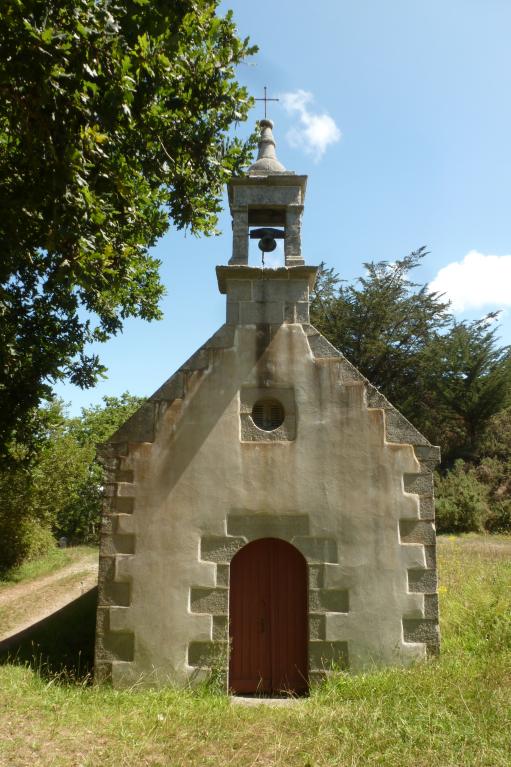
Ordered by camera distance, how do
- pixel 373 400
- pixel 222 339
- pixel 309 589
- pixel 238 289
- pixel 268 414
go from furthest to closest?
pixel 238 289 → pixel 222 339 → pixel 268 414 → pixel 373 400 → pixel 309 589

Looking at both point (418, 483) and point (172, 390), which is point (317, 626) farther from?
point (172, 390)

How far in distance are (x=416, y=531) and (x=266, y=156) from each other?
6.11 meters

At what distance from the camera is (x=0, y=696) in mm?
6133

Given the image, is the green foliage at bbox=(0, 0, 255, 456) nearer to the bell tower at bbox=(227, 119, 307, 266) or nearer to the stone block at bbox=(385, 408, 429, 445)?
the bell tower at bbox=(227, 119, 307, 266)

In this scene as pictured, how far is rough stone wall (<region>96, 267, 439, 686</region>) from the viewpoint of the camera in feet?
22.9

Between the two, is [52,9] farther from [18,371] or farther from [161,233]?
[18,371]

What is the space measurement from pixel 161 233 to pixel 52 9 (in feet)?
16.2

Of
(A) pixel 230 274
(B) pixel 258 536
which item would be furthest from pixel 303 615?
(A) pixel 230 274

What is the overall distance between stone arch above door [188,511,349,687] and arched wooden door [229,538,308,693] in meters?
0.30

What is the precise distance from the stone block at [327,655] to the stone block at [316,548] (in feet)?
3.35

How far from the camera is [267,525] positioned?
726 centimetres

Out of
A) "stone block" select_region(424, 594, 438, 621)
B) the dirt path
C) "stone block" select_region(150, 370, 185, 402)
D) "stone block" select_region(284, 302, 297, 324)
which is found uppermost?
"stone block" select_region(284, 302, 297, 324)

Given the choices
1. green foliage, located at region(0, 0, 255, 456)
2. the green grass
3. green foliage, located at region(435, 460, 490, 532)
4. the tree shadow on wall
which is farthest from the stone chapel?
green foliage, located at region(435, 460, 490, 532)

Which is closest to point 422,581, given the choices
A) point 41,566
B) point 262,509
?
point 262,509
